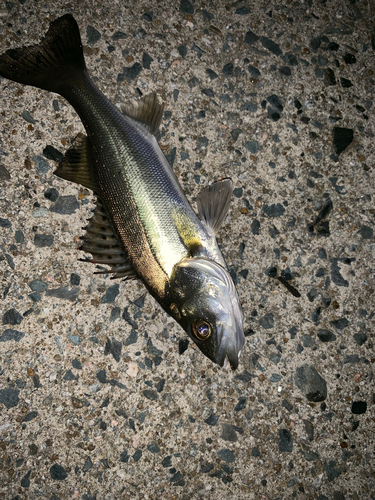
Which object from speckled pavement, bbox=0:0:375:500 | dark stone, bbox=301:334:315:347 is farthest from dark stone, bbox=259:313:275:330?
dark stone, bbox=301:334:315:347

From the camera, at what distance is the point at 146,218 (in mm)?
2182

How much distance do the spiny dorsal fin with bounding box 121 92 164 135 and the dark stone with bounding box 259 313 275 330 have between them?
154cm

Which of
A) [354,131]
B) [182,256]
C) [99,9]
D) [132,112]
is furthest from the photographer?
[354,131]

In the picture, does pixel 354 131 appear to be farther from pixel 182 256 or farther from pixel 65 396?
pixel 65 396

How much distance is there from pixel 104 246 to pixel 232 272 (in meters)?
0.97

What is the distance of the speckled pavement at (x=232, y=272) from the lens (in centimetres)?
252

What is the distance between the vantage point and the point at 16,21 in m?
2.62

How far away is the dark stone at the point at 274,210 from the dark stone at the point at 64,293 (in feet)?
4.97

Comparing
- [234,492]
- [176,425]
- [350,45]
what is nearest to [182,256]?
[176,425]

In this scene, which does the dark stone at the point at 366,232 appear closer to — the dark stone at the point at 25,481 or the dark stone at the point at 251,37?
the dark stone at the point at 251,37

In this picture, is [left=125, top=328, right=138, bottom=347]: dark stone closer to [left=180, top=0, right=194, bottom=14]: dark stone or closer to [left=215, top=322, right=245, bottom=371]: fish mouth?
[left=215, top=322, right=245, bottom=371]: fish mouth

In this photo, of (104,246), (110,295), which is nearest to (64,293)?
(110,295)

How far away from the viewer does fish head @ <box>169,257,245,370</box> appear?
212 centimetres

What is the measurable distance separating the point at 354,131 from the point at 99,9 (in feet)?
7.12
